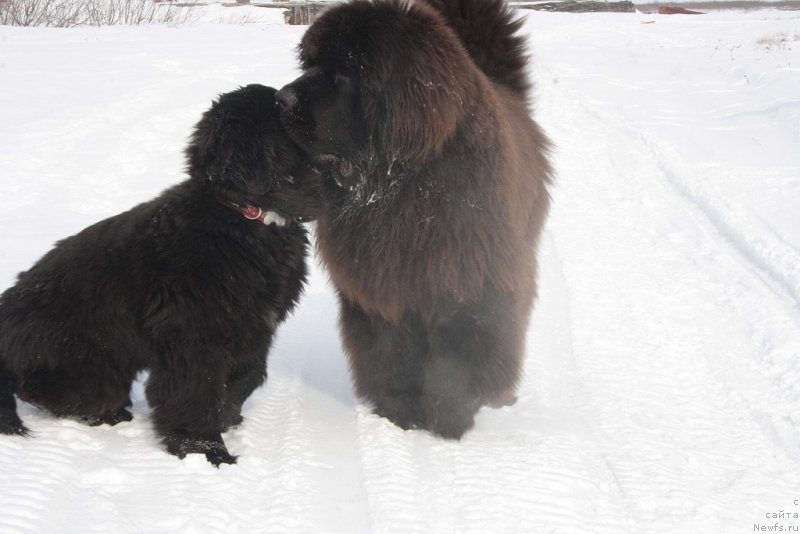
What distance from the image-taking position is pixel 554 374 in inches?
164

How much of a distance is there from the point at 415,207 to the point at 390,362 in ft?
2.70

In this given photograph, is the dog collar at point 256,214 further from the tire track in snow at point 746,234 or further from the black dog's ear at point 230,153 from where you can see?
the tire track in snow at point 746,234

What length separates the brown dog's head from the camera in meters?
2.91

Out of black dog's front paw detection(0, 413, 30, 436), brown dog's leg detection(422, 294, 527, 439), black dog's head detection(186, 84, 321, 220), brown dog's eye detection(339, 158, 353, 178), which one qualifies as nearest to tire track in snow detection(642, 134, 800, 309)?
brown dog's leg detection(422, 294, 527, 439)

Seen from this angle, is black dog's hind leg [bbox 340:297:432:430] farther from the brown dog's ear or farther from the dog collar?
the brown dog's ear

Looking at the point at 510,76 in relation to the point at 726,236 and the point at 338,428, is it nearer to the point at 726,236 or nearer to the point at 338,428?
the point at 338,428

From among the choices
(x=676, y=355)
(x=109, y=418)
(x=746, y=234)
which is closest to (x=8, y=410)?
(x=109, y=418)

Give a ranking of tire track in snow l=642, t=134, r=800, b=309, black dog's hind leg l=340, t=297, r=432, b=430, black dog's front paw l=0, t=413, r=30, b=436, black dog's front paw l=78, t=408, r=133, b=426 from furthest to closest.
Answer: tire track in snow l=642, t=134, r=800, b=309
black dog's hind leg l=340, t=297, r=432, b=430
black dog's front paw l=78, t=408, r=133, b=426
black dog's front paw l=0, t=413, r=30, b=436

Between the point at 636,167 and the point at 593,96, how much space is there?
475 cm

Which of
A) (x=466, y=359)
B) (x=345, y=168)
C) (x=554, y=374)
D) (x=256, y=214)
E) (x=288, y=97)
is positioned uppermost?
(x=288, y=97)

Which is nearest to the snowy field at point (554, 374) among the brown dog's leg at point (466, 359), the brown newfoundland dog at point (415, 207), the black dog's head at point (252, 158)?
the brown dog's leg at point (466, 359)

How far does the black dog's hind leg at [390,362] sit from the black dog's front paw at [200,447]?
80 cm

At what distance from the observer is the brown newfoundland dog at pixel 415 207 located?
9.64ft

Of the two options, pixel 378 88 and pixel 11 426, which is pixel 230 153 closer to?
pixel 378 88
